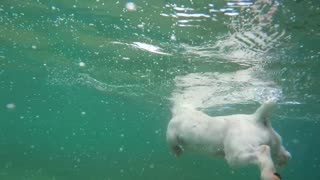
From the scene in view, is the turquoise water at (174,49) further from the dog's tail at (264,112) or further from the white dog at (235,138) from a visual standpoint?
the dog's tail at (264,112)

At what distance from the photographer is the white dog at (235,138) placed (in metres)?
7.08

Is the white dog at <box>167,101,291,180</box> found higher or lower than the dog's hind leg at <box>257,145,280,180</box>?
lower

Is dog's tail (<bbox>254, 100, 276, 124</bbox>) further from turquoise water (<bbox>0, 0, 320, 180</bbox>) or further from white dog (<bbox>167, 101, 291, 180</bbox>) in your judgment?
turquoise water (<bbox>0, 0, 320, 180</bbox>)

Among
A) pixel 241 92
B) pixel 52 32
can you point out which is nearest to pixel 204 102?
pixel 241 92

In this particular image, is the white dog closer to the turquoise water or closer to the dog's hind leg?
the dog's hind leg

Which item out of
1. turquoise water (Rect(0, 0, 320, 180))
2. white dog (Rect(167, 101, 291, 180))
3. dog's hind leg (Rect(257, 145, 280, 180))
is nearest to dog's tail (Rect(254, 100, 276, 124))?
white dog (Rect(167, 101, 291, 180))

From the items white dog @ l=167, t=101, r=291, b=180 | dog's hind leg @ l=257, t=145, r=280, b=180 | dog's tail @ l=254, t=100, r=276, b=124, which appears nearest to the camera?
dog's hind leg @ l=257, t=145, r=280, b=180

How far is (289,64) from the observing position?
16703 mm

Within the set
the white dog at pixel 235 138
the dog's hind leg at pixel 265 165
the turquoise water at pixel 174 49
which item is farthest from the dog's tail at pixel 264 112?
the turquoise water at pixel 174 49

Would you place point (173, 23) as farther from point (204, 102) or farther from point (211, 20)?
point (204, 102)

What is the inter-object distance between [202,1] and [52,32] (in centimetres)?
1026

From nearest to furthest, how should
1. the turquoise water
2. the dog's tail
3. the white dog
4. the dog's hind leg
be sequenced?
the dog's hind leg → the white dog → the dog's tail → the turquoise water

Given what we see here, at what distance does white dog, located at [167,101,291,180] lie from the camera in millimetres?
7082

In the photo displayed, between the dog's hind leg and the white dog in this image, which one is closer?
the dog's hind leg
